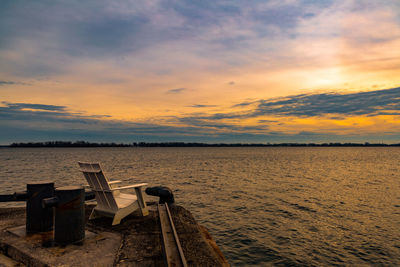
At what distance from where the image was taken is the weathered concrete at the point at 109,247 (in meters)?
4.16

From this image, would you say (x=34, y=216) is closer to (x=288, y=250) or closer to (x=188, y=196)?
(x=288, y=250)

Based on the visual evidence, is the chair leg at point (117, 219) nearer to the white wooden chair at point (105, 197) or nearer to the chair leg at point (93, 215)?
the white wooden chair at point (105, 197)

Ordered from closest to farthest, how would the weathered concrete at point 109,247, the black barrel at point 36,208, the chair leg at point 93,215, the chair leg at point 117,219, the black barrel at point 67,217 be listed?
the weathered concrete at point 109,247 → the black barrel at point 67,217 → the black barrel at point 36,208 → the chair leg at point 117,219 → the chair leg at point 93,215

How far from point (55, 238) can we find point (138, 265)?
183 centimetres

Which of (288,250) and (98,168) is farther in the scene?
(288,250)

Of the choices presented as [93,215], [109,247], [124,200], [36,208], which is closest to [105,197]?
[124,200]

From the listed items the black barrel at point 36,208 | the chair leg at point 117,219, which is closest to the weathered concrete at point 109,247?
the chair leg at point 117,219

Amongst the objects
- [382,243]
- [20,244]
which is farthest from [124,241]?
[382,243]

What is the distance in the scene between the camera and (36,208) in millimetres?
5281

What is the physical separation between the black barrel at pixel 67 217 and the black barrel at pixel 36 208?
0.80 meters

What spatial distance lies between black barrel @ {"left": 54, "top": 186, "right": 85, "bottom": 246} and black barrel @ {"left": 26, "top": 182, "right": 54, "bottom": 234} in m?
0.80

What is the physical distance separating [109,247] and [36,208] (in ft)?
6.09

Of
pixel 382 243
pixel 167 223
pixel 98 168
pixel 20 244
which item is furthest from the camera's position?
pixel 382 243

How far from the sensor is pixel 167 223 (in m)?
6.30
